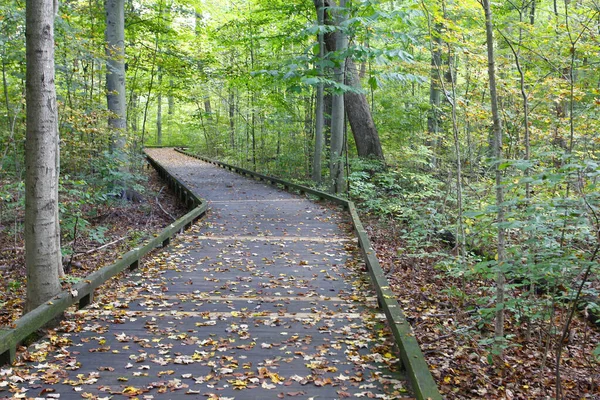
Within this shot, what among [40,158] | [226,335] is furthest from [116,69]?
[226,335]

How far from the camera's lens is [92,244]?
33.6 ft

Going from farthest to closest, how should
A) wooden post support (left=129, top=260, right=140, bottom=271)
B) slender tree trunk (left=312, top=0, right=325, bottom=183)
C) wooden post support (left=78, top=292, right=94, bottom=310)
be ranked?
1. slender tree trunk (left=312, top=0, right=325, bottom=183)
2. wooden post support (left=129, top=260, right=140, bottom=271)
3. wooden post support (left=78, top=292, right=94, bottom=310)

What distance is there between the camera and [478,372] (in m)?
4.93

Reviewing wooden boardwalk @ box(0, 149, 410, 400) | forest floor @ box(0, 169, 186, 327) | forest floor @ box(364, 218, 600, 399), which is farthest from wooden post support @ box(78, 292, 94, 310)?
forest floor @ box(364, 218, 600, 399)

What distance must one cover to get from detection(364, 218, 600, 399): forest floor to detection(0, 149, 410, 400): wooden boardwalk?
29.3 inches

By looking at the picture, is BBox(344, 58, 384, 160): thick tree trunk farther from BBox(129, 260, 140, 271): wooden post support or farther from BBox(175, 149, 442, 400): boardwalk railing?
BBox(129, 260, 140, 271): wooden post support

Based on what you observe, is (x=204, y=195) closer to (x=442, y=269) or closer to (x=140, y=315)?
(x=442, y=269)

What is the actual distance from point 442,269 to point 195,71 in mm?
11669

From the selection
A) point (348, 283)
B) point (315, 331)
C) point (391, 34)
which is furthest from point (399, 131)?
point (315, 331)

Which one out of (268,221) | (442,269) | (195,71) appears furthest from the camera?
(195,71)

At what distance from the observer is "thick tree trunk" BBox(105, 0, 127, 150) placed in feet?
40.3

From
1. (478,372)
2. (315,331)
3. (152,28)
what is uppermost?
(152,28)

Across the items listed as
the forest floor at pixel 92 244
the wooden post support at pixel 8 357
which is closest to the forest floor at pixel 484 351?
the wooden post support at pixel 8 357

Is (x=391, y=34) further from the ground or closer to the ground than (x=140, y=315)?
further from the ground
